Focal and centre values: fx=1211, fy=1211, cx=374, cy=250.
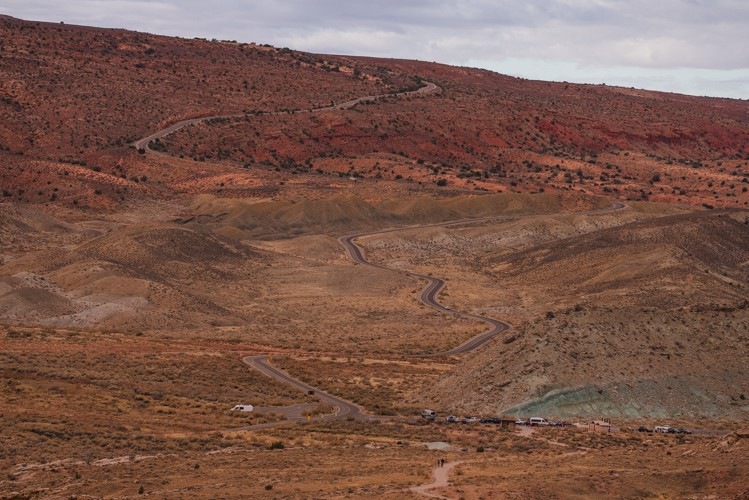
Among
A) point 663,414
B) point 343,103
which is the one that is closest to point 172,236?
point 663,414

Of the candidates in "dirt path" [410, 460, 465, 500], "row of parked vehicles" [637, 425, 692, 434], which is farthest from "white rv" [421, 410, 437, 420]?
"dirt path" [410, 460, 465, 500]

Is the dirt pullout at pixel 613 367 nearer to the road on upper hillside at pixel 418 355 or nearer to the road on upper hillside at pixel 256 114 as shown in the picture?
the road on upper hillside at pixel 418 355

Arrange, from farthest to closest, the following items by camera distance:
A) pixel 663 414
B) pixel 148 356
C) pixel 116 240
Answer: pixel 116 240, pixel 148 356, pixel 663 414

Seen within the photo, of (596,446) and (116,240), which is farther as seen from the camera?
(116,240)

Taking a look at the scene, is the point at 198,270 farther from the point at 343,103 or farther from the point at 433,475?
the point at 343,103

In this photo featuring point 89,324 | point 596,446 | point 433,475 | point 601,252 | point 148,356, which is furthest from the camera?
point 601,252

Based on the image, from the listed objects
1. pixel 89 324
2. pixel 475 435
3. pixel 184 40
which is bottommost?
pixel 89 324

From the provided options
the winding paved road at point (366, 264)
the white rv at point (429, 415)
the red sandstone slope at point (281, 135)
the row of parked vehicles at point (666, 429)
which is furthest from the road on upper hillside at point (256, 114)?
the row of parked vehicles at point (666, 429)

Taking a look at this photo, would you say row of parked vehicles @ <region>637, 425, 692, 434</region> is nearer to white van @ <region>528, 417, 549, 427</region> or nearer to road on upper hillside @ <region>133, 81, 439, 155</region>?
white van @ <region>528, 417, 549, 427</region>
